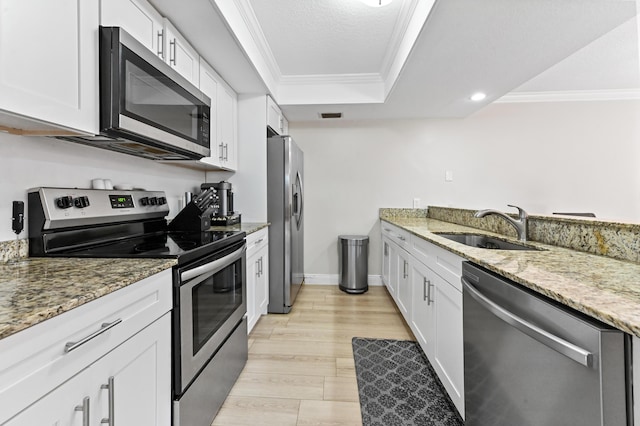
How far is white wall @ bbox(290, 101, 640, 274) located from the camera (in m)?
3.55

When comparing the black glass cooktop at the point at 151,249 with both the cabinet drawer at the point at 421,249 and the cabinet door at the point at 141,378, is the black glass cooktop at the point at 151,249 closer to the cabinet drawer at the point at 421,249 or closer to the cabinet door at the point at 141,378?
the cabinet door at the point at 141,378

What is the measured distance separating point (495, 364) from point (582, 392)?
0.37m

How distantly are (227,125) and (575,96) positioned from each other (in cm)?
405

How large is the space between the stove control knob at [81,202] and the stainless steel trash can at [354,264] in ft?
8.35

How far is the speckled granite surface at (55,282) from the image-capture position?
0.58m

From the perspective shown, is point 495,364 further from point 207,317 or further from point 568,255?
point 207,317

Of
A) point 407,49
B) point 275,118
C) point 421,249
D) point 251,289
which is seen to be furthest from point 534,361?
point 275,118

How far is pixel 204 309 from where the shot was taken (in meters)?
1.34

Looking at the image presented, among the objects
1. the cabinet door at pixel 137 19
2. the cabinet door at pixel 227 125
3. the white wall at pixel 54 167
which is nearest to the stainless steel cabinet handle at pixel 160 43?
the cabinet door at pixel 137 19

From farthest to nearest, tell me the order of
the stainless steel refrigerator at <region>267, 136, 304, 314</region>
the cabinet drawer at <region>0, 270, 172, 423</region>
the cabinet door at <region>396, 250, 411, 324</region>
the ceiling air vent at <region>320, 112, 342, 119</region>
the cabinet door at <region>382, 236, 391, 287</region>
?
the ceiling air vent at <region>320, 112, 342, 119</region>, the cabinet door at <region>382, 236, 391, 287</region>, the stainless steel refrigerator at <region>267, 136, 304, 314</region>, the cabinet door at <region>396, 250, 411, 324</region>, the cabinet drawer at <region>0, 270, 172, 423</region>

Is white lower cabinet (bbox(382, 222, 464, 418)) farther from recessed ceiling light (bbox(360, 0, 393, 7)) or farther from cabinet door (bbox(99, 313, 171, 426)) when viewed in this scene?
recessed ceiling light (bbox(360, 0, 393, 7))

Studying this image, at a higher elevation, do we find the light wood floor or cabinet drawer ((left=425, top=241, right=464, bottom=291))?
cabinet drawer ((left=425, top=241, right=464, bottom=291))

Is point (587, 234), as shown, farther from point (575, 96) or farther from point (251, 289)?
point (575, 96)

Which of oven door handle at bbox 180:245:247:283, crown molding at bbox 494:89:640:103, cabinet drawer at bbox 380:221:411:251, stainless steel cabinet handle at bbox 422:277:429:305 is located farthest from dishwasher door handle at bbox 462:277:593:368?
crown molding at bbox 494:89:640:103
